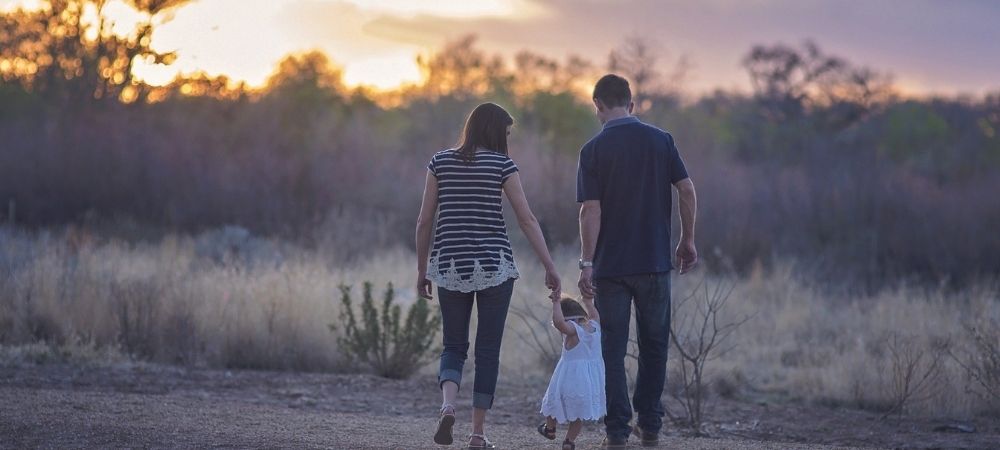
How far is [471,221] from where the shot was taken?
21.8ft

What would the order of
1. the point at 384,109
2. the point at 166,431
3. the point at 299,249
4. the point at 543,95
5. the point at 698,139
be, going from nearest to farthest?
the point at 166,431 < the point at 299,249 < the point at 698,139 < the point at 543,95 < the point at 384,109

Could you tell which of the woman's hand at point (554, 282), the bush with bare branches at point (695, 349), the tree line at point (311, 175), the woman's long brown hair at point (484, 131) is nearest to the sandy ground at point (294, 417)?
the bush with bare branches at point (695, 349)

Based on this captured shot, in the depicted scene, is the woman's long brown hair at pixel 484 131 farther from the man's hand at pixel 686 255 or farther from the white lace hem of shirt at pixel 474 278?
the man's hand at pixel 686 255

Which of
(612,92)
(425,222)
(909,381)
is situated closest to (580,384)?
(425,222)

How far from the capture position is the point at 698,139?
1331 inches

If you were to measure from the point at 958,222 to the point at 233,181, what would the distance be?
1428cm

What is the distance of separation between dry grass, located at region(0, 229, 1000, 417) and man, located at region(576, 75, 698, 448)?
363 cm

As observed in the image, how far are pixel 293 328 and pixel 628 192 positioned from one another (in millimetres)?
6516

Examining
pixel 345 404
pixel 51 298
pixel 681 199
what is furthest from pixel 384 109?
pixel 681 199

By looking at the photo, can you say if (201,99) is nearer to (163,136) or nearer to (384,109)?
(163,136)

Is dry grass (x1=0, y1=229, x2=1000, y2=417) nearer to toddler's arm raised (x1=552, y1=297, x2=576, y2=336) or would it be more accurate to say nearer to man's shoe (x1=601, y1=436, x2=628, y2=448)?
man's shoe (x1=601, y1=436, x2=628, y2=448)

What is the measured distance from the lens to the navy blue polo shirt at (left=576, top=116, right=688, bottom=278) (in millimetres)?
6898

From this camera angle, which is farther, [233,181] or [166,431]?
[233,181]

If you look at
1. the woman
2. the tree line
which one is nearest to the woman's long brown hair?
the woman
